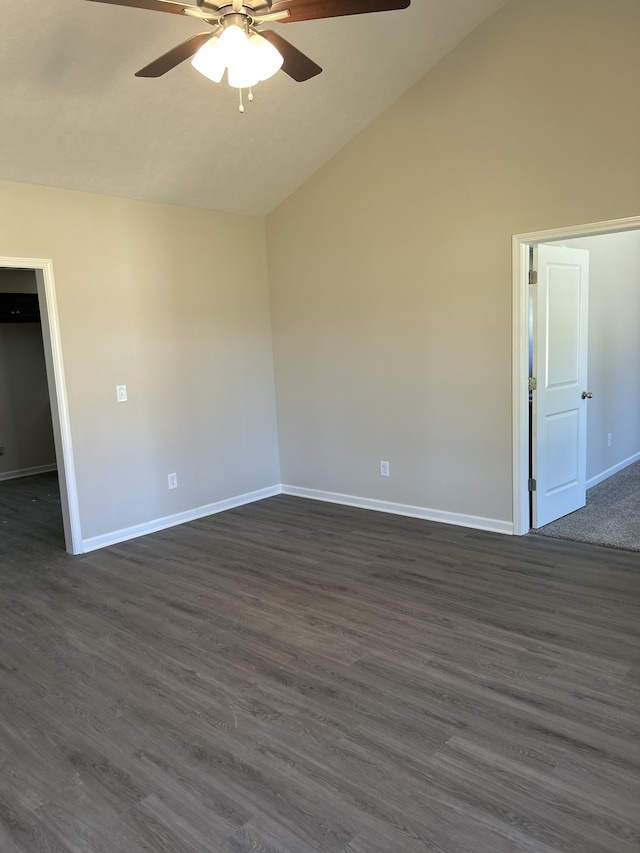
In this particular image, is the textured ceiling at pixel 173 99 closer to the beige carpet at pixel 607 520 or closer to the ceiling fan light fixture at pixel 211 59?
the ceiling fan light fixture at pixel 211 59

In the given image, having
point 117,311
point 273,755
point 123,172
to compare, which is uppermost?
point 123,172

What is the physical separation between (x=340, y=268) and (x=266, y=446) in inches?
72.4

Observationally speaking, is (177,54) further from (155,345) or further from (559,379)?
(559,379)

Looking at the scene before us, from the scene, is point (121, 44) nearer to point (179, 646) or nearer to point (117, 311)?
point (117, 311)

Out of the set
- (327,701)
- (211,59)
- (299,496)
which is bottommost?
(327,701)

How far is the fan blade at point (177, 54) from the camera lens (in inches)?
98.0

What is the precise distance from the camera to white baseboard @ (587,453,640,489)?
5.59 m

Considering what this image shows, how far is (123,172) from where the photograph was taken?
4375mm

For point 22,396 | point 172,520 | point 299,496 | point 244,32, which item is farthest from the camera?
point 22,396

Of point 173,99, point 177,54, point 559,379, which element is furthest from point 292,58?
point 559,379

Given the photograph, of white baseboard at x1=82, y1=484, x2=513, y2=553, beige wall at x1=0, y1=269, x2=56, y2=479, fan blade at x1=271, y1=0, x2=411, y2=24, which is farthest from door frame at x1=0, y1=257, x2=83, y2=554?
beige wall at x1=0, y1=269, x2=56, y2=479

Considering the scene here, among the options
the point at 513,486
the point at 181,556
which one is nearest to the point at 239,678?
the point at 181,556

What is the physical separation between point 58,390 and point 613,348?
481 cm

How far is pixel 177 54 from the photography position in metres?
2.55
